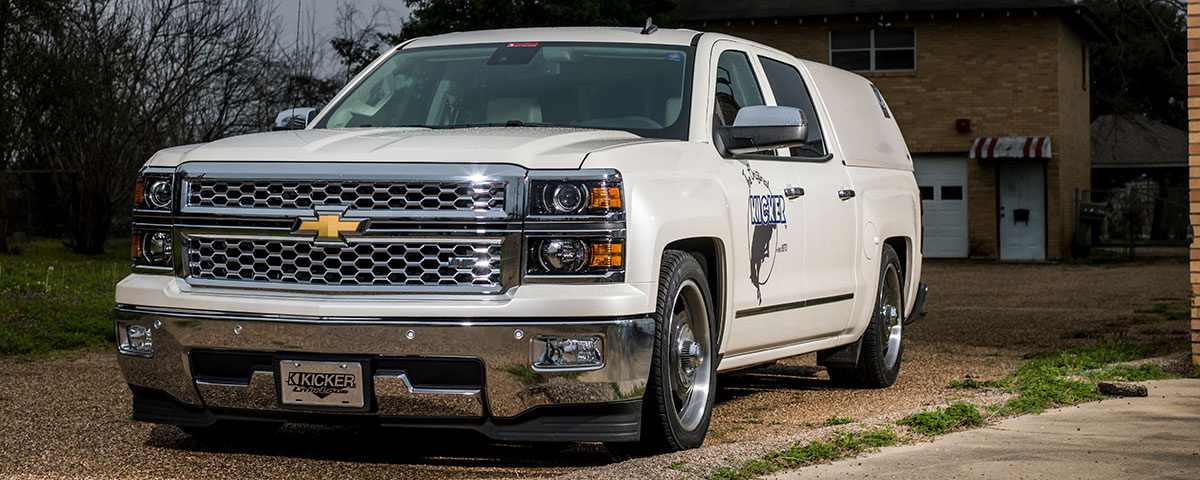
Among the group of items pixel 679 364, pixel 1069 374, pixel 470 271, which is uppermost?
pixel 470 271

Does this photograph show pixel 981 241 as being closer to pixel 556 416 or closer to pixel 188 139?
pixel 188 139

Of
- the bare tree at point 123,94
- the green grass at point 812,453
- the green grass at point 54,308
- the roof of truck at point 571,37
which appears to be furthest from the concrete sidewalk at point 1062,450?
the bare tree at point 123,94

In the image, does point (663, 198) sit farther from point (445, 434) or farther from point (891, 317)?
point (891, 317)

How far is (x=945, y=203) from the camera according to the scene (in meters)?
31.6

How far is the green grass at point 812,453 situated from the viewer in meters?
5.46

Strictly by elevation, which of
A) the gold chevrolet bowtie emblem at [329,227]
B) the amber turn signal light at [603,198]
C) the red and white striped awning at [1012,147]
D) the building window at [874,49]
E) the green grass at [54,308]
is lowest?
the green grass at [54,308]

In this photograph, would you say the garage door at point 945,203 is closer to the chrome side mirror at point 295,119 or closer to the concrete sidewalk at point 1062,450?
the concrete sidewalk at point 1062,450

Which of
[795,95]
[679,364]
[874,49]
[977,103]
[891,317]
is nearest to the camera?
[679,364]

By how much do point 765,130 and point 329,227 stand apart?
2045 mm

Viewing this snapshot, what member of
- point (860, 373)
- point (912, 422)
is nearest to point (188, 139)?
point (860, 373)

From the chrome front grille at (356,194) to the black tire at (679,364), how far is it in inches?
32.2

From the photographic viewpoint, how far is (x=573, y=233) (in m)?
5.30

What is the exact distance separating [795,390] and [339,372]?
402cm

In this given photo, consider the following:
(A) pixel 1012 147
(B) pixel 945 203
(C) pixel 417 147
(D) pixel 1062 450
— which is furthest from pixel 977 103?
(C) pixel 417 147
